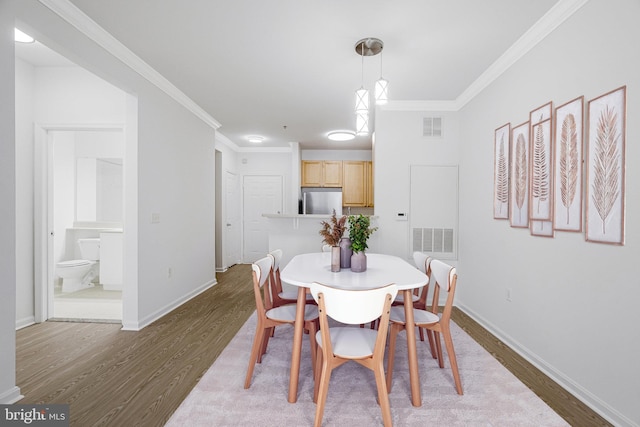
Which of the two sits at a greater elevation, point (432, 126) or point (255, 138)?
point (255, 138)

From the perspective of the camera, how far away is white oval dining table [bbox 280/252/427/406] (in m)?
1.88

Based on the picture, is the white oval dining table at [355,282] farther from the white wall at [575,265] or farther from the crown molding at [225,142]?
the crown molding at [225,142]

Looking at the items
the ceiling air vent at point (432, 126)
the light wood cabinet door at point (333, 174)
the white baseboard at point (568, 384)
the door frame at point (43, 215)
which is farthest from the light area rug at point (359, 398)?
the light wood cabinet door at point (333, 174)

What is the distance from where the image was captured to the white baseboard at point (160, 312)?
3092mm

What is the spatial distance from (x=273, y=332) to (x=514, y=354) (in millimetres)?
2079

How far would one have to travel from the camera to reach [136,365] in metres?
2.38

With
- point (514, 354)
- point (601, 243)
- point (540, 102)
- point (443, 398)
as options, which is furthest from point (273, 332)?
point (540, 102)

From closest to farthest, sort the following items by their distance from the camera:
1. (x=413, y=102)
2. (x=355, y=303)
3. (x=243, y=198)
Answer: (x=355, y=303), (x=413, y=102), (x=243, y=198)

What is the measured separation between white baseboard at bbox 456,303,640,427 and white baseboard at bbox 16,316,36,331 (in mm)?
4565

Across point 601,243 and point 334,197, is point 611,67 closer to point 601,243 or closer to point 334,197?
point 601,243

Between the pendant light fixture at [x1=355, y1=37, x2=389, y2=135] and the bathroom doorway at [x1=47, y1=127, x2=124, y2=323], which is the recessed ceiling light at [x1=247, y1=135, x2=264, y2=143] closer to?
the bathroom doorway at [x1=47, y1=127, x2=124, y2=323]

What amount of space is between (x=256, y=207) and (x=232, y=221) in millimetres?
643

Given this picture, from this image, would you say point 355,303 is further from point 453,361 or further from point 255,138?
point 255,138

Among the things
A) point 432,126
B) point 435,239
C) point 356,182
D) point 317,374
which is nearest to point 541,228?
point 435,239
